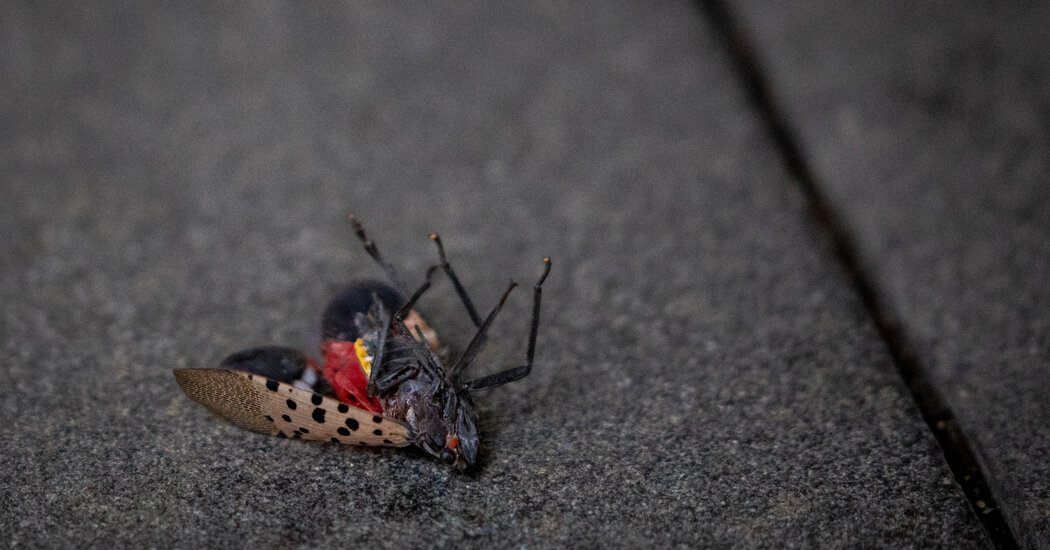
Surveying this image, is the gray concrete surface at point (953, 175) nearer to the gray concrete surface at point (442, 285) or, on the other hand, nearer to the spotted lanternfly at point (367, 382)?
the gray concrete surface at point (442, 285)

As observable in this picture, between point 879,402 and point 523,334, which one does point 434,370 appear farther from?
→ point 879,402

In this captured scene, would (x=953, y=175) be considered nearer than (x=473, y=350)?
No

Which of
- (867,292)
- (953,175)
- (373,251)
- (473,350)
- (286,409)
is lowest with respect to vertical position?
(867,292)

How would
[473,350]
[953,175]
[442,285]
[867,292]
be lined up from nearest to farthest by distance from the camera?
[473,350] < [867,292] < [442,285] < [953,175]

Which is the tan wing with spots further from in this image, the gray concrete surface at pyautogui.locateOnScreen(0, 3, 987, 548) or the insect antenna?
the insect antenna

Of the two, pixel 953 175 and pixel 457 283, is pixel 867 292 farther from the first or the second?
pixel 457 283

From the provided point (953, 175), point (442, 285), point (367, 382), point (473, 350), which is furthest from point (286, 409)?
point (953, 175)

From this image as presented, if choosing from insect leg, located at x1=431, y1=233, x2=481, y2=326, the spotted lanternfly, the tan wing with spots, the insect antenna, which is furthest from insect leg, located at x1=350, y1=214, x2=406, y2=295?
the tan wing with spots
